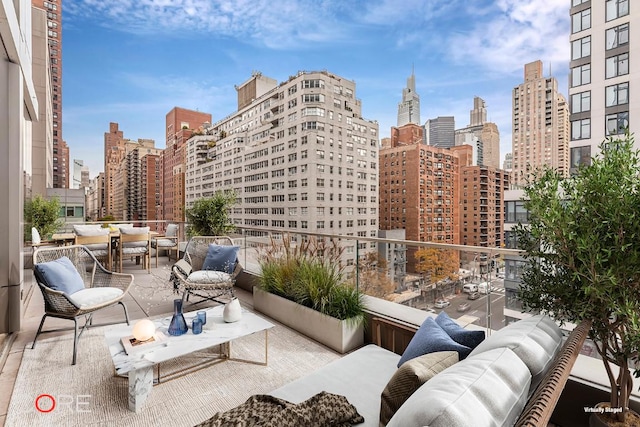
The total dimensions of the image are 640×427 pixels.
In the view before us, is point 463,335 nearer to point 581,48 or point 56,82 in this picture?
point 581,48

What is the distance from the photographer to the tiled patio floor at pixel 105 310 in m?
2.48

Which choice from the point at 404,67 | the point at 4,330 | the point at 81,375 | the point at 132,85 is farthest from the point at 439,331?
the point at 404,67

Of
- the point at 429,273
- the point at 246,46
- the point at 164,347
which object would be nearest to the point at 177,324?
the point at 164,347

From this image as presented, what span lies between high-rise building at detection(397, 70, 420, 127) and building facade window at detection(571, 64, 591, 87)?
52.5ft

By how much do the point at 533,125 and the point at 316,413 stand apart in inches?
1067

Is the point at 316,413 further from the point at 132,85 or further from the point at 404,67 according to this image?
the point at 404,67

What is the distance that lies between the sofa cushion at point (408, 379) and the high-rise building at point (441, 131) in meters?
39.6

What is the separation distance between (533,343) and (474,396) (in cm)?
51

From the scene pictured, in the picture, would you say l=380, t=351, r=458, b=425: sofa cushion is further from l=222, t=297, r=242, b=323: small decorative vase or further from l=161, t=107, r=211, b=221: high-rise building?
l=161, t=107, r=211, b=221: high-rise building

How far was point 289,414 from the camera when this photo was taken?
3.72ft

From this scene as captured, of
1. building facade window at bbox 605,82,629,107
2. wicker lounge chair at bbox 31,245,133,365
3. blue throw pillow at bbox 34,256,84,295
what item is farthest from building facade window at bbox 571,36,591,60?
blue throw pillow at bbox 34,256,84,295

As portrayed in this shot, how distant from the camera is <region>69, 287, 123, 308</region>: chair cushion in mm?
2943

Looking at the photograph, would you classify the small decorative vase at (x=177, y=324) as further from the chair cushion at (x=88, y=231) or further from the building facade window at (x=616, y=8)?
the building facade window at (x=616, y=8)

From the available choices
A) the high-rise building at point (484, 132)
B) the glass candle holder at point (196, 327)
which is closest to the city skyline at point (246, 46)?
the high-rise building at point (484, 132)
